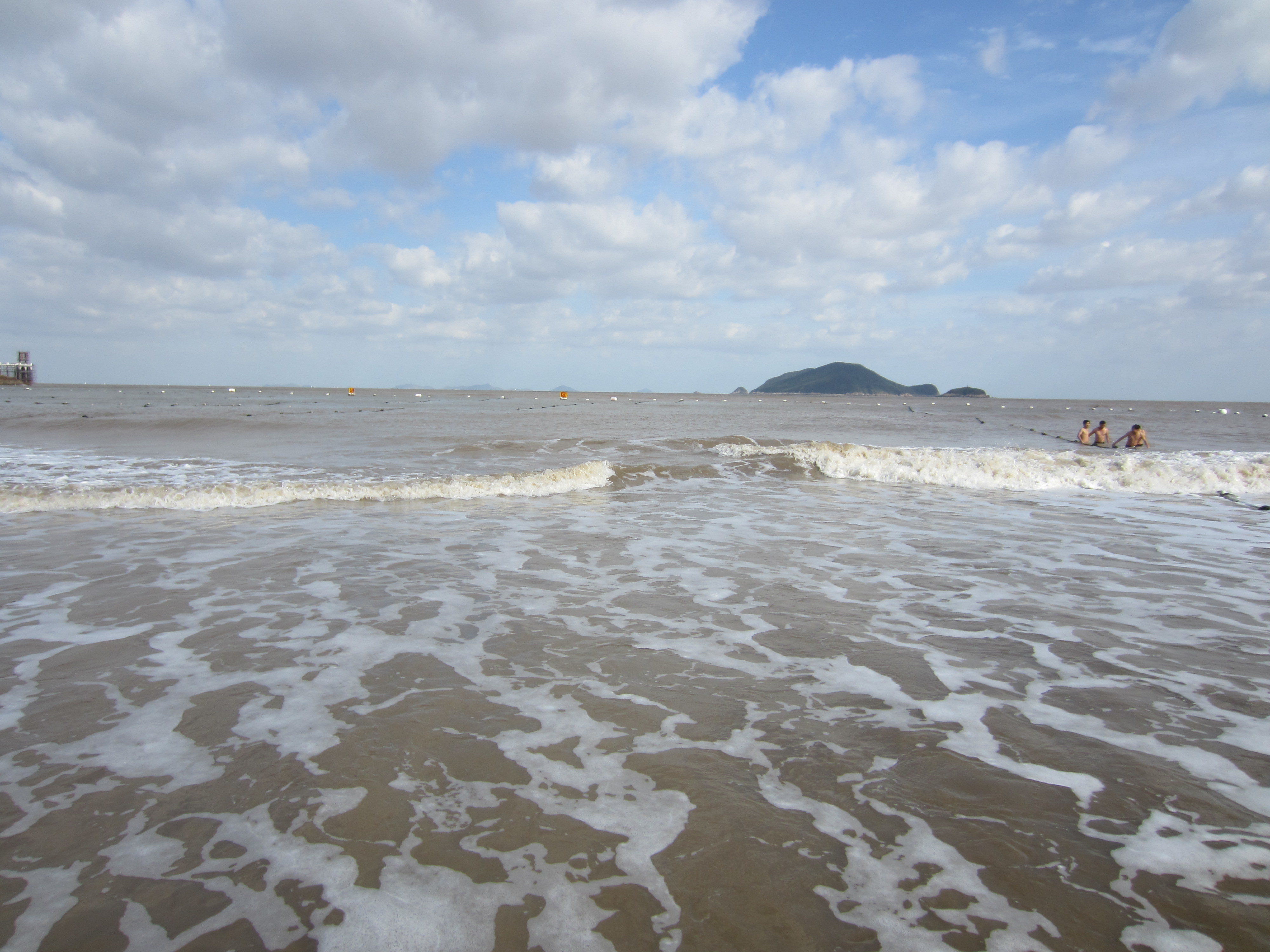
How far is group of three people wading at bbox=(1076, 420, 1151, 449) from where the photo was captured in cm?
2406

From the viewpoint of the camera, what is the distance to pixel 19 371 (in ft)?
356

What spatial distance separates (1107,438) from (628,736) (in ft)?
102

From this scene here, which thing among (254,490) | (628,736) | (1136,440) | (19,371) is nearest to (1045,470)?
(1136,440)

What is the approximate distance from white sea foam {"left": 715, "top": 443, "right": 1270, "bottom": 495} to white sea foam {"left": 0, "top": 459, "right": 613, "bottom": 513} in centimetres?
Result: 727

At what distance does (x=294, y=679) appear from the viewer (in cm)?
468

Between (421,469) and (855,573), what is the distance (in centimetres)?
1225

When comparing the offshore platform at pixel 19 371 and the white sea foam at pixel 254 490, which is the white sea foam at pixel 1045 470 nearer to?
the white sea foam at pixel 254 490

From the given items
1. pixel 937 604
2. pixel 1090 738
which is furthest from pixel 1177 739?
pixel 937 604

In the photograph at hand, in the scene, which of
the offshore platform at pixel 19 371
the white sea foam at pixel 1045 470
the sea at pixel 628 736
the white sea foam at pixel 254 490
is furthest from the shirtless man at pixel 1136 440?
the offshore platform at pixel 19 371

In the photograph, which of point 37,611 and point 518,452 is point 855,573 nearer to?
point 37,611

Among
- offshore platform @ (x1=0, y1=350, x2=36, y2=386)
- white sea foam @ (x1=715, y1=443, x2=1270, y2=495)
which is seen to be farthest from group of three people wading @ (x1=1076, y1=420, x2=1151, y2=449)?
offshore platform @ (x1=0, y1=350, x2=36, y2=386)

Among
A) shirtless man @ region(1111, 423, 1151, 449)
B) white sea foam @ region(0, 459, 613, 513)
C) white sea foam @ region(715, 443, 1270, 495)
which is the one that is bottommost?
white sea foam @ region(0, 459, 613, 513)

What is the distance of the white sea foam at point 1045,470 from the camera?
15289 mm

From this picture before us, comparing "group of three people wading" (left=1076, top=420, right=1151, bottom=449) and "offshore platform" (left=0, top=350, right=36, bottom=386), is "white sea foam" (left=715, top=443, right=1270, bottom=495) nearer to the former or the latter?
"group of three people wading" (left=1076, top=420, right=1151, bottom=449)
